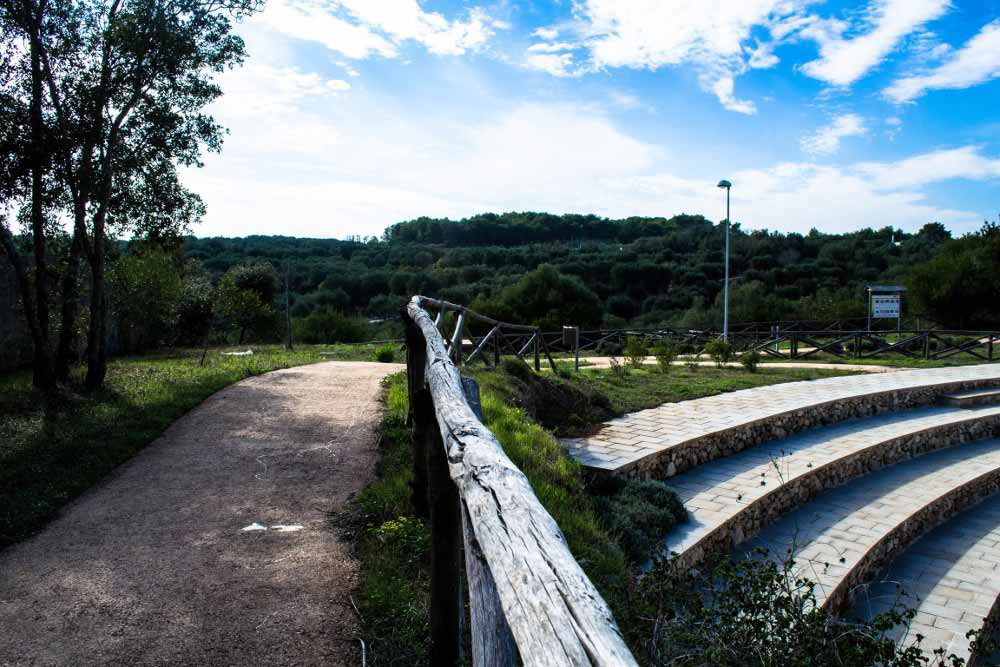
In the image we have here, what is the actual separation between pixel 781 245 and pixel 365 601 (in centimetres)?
5459

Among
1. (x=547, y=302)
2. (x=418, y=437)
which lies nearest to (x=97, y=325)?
(x=418, y=437)

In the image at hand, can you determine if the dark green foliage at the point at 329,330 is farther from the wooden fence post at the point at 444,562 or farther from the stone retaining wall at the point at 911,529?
the wooden fence post at the point at 444,562

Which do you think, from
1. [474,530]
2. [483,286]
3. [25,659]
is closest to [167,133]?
[25,659]

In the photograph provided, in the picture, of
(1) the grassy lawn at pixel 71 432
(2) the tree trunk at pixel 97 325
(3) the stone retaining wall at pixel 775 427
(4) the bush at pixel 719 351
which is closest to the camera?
(1) the grassy lawn at pixel 71 432

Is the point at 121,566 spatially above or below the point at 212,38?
below

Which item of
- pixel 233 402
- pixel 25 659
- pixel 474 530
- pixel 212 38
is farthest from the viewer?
pixel 212 38

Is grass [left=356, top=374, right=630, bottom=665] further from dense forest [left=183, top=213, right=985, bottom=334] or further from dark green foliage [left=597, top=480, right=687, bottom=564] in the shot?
dense forest [left=183, top=213, right=985, bottom=334]

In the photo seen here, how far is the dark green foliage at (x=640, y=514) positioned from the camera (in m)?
4.47

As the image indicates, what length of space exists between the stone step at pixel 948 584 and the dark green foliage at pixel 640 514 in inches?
53.5

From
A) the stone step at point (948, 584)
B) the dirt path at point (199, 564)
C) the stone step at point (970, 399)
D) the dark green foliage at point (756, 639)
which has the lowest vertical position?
the stone step at point (948, 584)

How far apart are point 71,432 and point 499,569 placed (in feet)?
22.0

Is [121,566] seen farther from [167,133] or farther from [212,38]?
[212,38]

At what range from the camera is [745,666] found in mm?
2408

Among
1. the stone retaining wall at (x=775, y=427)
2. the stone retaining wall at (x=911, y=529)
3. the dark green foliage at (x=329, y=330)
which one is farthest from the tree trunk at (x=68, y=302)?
the dark green foliage at (x=329, y=330)
